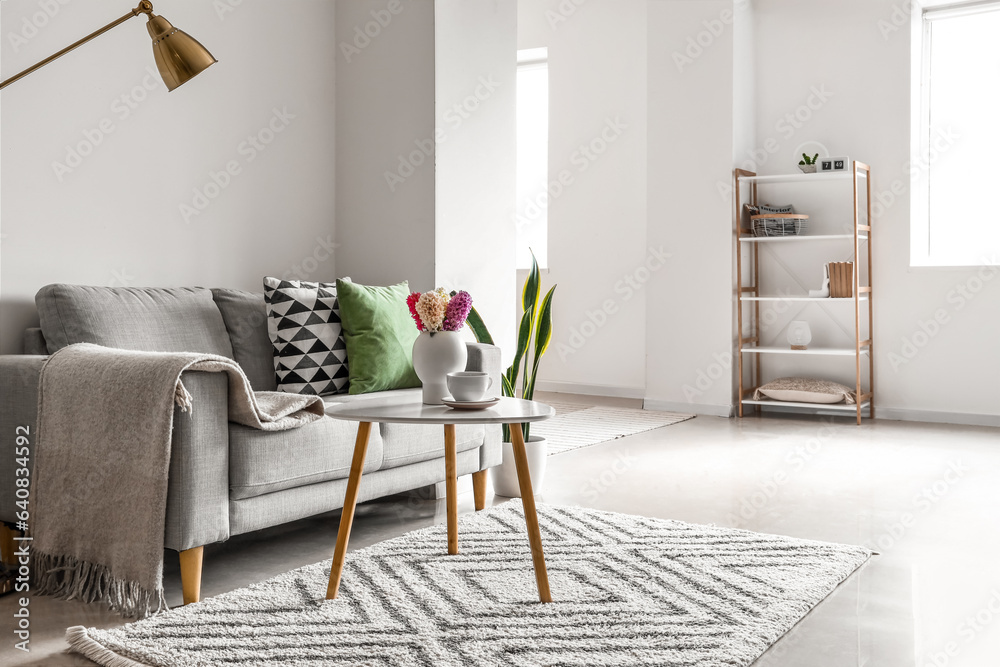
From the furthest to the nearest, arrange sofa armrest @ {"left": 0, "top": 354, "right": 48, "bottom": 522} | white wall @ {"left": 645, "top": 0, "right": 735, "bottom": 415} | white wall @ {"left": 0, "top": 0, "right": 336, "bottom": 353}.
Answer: white wall @ {"left": 645, "top": 0, "right": 735, "bottom": 415} < white wall @ {"left": 0, "top": 0, "right": 336, "bottom": 353} < sofa armrest @ {"left": 0, "top": 354, "right": 48, "bottom": 522}

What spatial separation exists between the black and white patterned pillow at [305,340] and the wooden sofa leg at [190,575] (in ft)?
3.03

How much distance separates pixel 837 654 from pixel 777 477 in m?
1.89

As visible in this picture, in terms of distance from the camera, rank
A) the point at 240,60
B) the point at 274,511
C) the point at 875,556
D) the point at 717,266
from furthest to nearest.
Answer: the point at 717,266 → the point at 240,60 → the point at 875,556 → the point at 274,511

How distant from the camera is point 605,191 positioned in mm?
6535

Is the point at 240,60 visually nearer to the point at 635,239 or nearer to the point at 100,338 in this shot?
the point at 100,338

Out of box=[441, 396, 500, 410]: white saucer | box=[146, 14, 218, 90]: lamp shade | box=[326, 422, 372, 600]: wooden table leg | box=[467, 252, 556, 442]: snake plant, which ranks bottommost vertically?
box=[326, 422, 372, 600]: wooden table leg

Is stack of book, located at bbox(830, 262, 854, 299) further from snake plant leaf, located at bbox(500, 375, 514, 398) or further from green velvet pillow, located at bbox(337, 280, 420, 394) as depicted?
green velvet pillow, located at bbox(337, 280, 420, 394)

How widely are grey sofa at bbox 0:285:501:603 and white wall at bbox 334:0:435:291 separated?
0.74 meters

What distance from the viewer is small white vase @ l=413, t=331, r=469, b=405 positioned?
7.80ft

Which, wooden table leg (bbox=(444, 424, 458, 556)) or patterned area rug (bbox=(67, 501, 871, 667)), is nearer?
patterned area rug (bbox=(67, 501, 871, 667))

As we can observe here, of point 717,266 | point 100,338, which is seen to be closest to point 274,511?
point 100,338

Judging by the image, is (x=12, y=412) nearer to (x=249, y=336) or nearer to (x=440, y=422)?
(x=249, y=336)

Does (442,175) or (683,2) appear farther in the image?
(683,2)

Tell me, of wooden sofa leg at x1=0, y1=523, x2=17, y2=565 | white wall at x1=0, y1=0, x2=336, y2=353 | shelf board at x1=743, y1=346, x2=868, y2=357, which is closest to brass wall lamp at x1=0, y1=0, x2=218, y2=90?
white wall at x1=0, y1=0, x2=336, y2=353
